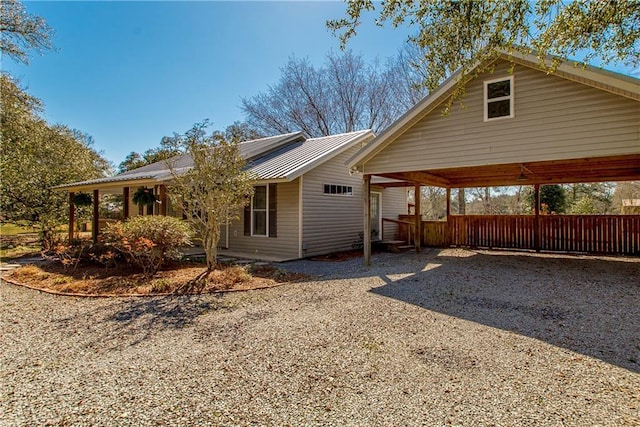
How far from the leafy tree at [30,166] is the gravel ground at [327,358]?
9.25 m

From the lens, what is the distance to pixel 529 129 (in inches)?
289

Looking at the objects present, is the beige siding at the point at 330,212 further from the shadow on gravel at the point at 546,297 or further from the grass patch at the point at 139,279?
the shadow on gravel at the point at 546,297

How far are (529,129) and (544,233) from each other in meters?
6.98

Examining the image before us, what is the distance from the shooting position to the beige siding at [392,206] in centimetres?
1490

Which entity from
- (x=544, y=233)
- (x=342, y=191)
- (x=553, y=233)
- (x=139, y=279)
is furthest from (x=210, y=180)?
(x=553, y=233)

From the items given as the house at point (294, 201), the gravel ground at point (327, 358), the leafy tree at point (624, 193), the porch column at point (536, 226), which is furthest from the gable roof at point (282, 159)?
the leafy tree at point (624, 193)

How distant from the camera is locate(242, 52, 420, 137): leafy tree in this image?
24.9 metres

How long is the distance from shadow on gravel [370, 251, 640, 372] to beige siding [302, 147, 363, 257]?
127 inches

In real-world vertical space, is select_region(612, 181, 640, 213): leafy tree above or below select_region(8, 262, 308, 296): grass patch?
above

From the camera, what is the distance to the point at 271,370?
334cm

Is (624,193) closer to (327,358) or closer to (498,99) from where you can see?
(498,99)

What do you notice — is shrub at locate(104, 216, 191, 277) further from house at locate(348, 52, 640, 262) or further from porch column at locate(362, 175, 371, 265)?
house at locate(348, 52, 640, 262)

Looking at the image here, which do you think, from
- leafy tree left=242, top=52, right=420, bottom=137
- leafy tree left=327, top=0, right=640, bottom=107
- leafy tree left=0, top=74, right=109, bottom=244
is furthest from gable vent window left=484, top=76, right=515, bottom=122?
leafy tree left=242, top=52, right=420, bottom=137

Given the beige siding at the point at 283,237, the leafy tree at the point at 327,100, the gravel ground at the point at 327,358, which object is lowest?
the gravel ground at the point at 327,358
